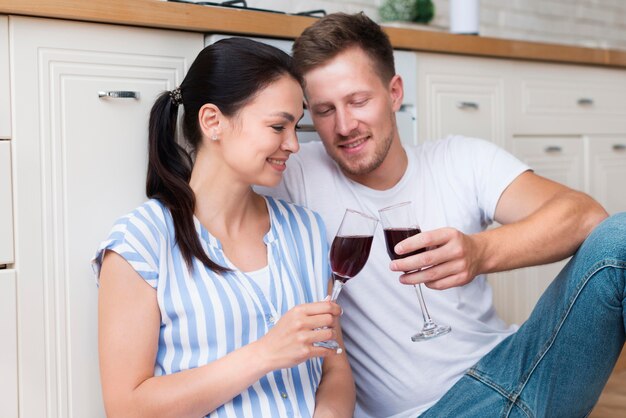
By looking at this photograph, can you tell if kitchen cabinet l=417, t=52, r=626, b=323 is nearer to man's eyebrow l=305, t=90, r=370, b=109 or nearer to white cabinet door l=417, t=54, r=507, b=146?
white cabinet door l=417, t=54, r=507, b=146

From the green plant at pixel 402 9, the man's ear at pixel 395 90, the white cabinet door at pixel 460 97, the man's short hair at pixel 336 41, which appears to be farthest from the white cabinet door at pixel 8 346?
the green plant at pixel 402 9

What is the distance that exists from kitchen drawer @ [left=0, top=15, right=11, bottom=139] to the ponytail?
0.82 ft

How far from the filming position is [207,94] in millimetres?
1440

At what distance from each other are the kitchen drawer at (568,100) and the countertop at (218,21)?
0.34 feet

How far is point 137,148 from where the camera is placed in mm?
1575

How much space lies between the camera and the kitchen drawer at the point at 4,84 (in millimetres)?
1402

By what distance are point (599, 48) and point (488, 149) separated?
1189 mm

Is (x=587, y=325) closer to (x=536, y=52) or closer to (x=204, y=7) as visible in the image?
(x=204, y=7)

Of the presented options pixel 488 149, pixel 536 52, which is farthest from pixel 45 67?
pixel 536 52

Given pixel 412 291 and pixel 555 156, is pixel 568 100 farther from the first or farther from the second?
pixel 412 291

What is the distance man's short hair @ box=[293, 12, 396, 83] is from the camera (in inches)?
65.0

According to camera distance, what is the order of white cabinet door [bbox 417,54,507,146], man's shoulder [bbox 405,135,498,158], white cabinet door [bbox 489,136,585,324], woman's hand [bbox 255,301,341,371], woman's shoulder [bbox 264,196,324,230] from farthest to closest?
1. white cabinet door [bbox 489,136,585,324]
2. white cabinet door [bbox 417,54,507,146]
3. man's shoulder [bbox 405,135,498,158]
4. woman's shoulder [bbox 264,196,324,230]
5. woman's hand [bbox 255,301,341,371]

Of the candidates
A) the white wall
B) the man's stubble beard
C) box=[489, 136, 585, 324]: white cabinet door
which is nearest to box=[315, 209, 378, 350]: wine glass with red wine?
the man's stubble beard

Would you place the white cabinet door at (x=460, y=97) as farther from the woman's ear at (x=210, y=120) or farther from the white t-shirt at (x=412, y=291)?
the woman's ear at (x=210, y=120)
